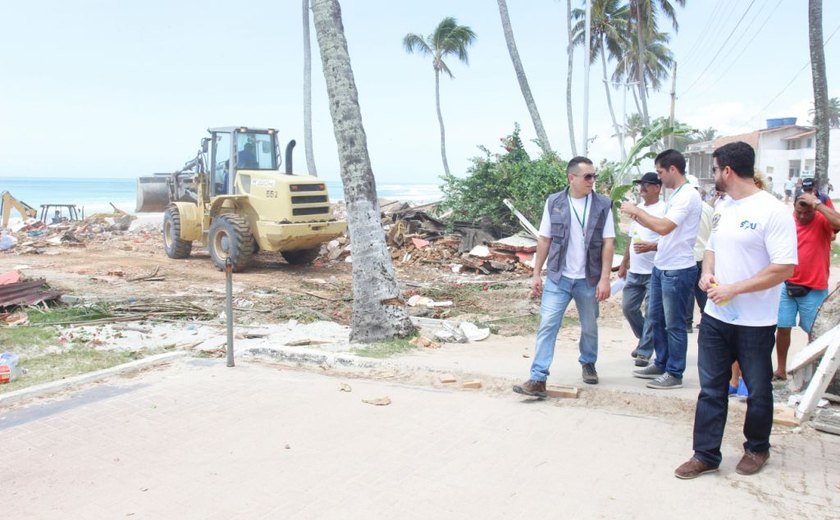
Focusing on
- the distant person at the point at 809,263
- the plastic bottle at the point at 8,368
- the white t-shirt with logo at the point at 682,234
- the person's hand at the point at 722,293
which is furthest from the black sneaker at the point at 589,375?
the plastic bottle at the point at 8,368

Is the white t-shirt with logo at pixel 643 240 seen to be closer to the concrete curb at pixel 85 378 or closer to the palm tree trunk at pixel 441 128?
the concrete curb at pixel 85 378

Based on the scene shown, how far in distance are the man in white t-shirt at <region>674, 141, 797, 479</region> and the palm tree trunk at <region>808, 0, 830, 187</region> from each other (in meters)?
13.2

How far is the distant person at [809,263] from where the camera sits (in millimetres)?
5254

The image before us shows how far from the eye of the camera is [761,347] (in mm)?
3715

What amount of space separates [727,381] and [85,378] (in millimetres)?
5267

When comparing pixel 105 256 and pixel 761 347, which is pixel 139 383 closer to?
pixel 761 347

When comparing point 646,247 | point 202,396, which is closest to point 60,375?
point 202,396

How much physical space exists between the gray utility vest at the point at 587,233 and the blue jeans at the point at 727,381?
4.58 feet

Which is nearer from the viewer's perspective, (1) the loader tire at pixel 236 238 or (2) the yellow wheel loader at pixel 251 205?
(2) the yellow wheel loader at pixel 251 205

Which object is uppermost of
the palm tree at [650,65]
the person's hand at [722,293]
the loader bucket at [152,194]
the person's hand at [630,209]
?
the palm tree at [650,65]

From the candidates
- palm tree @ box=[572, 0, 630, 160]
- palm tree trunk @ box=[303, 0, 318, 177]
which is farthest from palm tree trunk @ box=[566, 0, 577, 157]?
palm tree trunk @ box=[303, 0, 318, 177]

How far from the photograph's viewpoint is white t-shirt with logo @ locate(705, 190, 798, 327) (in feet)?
11.7

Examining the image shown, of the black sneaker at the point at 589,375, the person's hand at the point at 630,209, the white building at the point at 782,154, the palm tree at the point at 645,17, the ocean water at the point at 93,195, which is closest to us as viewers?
the person's hand at the point at 630,209

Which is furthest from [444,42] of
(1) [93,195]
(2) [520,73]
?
(1) [93,195]
